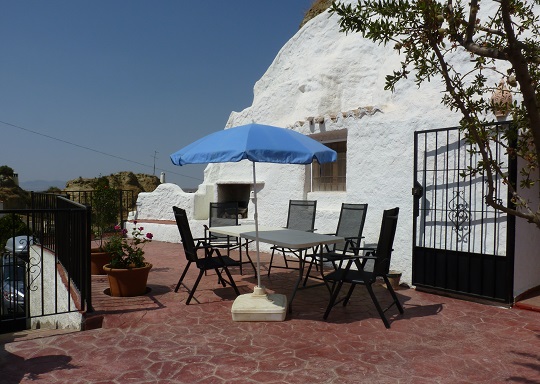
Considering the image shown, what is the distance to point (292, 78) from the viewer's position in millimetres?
10188

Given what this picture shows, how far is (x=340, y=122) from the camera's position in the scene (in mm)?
7059

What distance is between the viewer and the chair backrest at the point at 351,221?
5.70 meters

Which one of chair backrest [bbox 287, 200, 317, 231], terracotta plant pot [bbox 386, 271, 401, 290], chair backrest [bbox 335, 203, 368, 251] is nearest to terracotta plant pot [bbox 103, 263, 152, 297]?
chair backrest [bbox 287, 200, 317, 231]

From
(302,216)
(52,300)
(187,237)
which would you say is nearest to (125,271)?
(187,237)

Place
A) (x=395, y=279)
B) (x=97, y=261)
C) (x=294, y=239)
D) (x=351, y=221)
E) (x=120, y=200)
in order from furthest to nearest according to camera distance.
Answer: (x=120, y=200) < (x=97, y=261) < (x=351, y=221) < (x=395, y=279) < (x=294, y=239)

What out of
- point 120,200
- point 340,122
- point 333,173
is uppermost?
point 340,122

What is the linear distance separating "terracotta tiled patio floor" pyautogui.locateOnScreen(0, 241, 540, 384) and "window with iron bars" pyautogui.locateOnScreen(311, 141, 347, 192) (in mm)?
2951

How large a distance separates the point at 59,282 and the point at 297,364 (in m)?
4.40

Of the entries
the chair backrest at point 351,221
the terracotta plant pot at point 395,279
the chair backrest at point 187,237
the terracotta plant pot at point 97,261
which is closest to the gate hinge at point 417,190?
the chair backrest at point 351,221

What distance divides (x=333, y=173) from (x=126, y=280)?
13.8ft

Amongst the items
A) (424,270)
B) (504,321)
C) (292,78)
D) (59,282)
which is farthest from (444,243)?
(292,78)

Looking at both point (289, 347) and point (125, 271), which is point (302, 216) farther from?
point (289, 347)

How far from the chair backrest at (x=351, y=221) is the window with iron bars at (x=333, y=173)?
5.10 feet

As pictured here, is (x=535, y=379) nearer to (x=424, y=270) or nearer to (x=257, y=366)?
(x=257, y=366)
